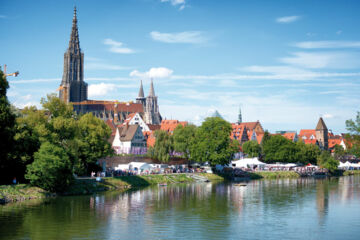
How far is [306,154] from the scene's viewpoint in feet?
409

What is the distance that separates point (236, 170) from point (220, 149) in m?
8.78

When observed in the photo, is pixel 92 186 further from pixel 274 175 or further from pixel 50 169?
pixel 274 175

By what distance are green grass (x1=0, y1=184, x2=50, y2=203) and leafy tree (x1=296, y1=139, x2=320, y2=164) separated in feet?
262

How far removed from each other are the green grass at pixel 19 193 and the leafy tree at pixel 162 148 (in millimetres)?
41343

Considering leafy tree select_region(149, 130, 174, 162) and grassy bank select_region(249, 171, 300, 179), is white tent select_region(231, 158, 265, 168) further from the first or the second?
leafy tree select_region(149, 130, 174, 162)

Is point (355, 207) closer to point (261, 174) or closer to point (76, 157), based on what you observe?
point (76, 157)

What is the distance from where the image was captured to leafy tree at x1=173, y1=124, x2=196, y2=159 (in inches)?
3775

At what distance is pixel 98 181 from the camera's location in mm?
65875

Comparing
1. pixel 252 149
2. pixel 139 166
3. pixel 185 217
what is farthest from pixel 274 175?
pixel 185 217

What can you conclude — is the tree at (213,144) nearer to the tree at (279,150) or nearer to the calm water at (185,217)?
the tree at (279,150)

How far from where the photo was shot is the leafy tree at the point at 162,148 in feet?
311

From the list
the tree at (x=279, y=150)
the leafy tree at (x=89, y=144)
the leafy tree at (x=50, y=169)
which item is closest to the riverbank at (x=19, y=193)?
the leafy tree at (x=50, y=169)

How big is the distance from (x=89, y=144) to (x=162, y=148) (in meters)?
29.0

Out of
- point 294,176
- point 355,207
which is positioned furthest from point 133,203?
point 294,176
